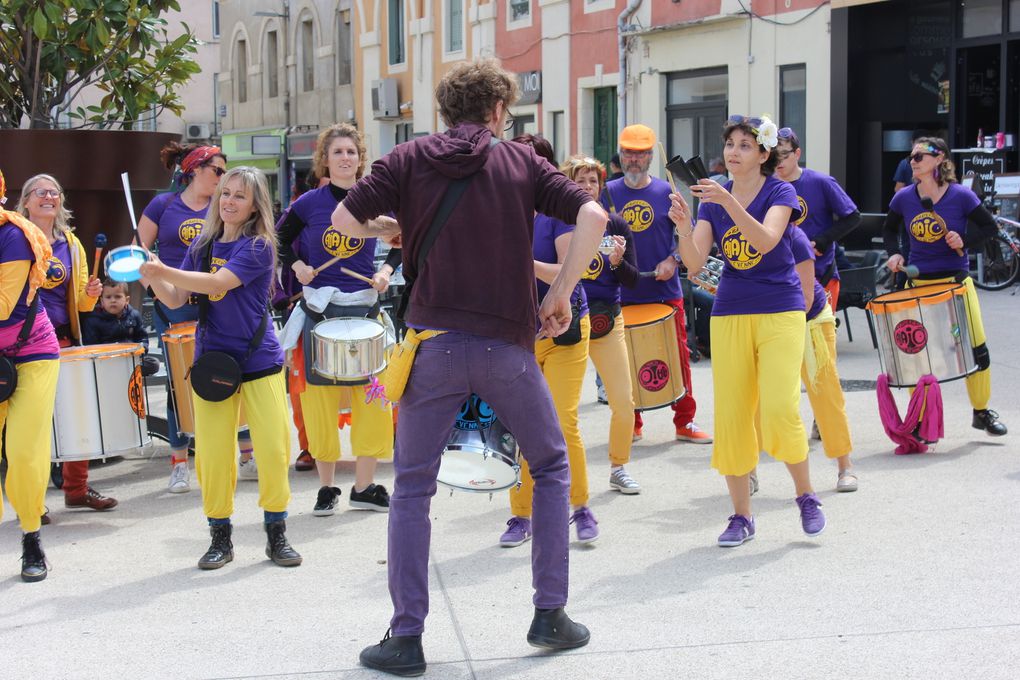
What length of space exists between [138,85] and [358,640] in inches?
223

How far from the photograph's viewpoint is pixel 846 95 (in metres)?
19.5

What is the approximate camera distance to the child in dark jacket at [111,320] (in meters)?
8.02

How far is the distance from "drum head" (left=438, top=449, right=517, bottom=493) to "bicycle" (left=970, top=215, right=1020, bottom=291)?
12.3 meters

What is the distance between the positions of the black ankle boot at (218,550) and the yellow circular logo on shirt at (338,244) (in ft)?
5.47

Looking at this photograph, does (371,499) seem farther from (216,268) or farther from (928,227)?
(928,227)

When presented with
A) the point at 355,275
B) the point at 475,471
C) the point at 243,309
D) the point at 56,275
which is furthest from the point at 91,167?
the point at 475,471

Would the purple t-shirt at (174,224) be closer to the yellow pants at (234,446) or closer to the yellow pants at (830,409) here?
the yellow pants at (234,446)

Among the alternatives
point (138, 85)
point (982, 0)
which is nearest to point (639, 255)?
point (138, 85)

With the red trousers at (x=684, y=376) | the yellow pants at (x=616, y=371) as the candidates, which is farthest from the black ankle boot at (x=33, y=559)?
the red trousers at (x=684, y=376)

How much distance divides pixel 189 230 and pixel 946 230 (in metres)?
4.26

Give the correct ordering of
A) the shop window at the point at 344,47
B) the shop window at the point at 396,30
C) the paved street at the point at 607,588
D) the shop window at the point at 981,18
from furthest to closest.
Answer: the shop window at the point at 344,47 → the shop window at the point at 396,30 → the shop window at the point at 981,18 → the paved street at the point at 607,588

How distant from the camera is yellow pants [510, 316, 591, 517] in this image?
6.07 m

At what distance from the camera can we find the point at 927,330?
25.6 feet

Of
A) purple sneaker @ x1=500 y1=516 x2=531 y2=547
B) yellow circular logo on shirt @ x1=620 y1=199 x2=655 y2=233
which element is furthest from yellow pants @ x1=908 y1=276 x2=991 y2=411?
purple sneaker @ x1=500 y1=516 x2=531 y2=547
